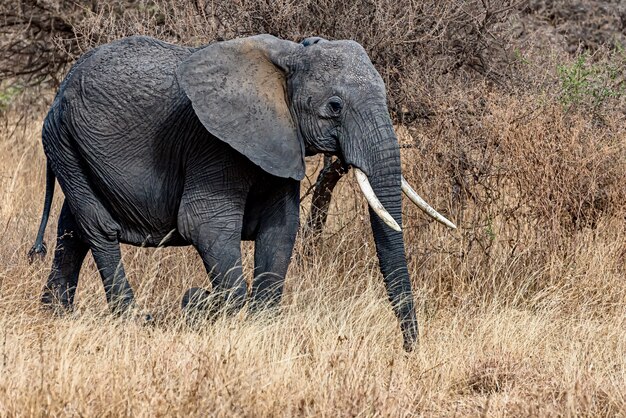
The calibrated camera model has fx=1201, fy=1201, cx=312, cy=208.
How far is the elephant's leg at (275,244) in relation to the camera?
21.5ft

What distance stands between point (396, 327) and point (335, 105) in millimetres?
1308

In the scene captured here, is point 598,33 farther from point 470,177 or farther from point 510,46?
point 470,177

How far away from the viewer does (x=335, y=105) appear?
20.2 ft

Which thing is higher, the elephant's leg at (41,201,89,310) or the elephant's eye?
the elephant's eye

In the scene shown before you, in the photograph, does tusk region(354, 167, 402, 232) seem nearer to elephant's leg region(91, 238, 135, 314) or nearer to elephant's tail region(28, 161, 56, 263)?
elephant's leg region(91, 238, 135, 314)

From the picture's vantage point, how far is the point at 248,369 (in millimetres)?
5211

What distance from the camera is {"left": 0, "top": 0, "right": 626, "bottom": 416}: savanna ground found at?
5.08 meters

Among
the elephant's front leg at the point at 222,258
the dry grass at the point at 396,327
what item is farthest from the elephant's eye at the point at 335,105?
the dry grass at the point at 396,327

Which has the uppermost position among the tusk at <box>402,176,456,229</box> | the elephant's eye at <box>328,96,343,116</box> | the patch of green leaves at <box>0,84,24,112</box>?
the elephant's eye at <box>328,96,343,116</box>

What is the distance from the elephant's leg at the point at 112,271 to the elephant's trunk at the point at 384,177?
149 cm

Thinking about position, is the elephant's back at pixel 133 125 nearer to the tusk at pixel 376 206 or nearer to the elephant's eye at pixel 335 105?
the elephant's eye at pixel 335 105

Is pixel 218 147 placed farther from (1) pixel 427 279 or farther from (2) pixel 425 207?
(1) pixel 427 279

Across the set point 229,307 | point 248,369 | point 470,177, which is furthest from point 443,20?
point 248,369

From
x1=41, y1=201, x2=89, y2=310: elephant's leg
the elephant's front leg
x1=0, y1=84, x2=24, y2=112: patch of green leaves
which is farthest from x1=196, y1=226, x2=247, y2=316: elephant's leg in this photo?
x1=0, y1=84, x2=24, y2=112: patch of green leaves
